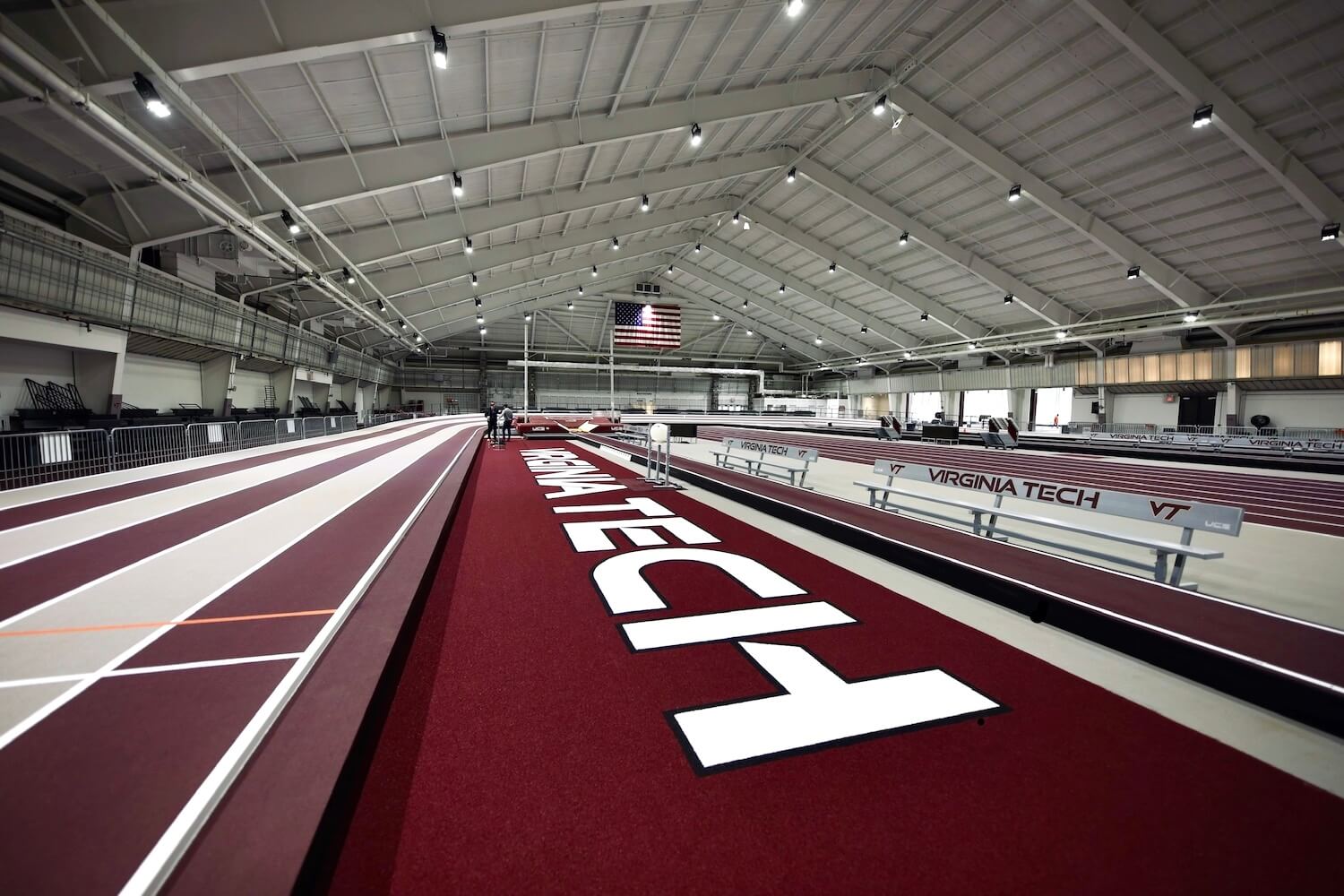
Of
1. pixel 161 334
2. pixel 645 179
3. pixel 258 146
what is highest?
pixel 645 179

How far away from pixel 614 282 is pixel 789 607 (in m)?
41.2

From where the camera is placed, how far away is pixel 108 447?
8.85 m

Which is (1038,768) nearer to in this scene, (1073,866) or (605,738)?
(1073,866)

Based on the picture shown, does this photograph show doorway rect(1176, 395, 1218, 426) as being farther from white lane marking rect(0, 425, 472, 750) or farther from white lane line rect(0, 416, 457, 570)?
white lane line rect(0, 416, 457, 570)

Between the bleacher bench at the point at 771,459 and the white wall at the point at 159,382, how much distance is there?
19459 mm

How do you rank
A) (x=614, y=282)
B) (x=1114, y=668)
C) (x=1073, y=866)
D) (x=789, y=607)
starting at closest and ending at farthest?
(x=1073, y=866), (x=1114, y=668), (x=789, y=607), (x=614, y=282)

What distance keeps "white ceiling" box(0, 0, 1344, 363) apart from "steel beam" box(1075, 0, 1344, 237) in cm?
32

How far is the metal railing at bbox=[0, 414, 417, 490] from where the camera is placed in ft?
24.1

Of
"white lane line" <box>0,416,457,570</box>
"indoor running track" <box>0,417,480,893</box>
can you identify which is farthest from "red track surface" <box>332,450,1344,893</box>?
"white lane line" <box>0,416,457,570</box>

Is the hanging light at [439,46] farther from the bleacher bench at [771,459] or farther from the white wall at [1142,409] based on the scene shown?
the white wall at [1142,409]

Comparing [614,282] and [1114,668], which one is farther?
[614,282]

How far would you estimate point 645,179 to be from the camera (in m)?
21.1

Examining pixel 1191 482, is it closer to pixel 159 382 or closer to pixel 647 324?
pixel 647 324

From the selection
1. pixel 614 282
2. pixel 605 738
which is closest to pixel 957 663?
pixel 605 738
